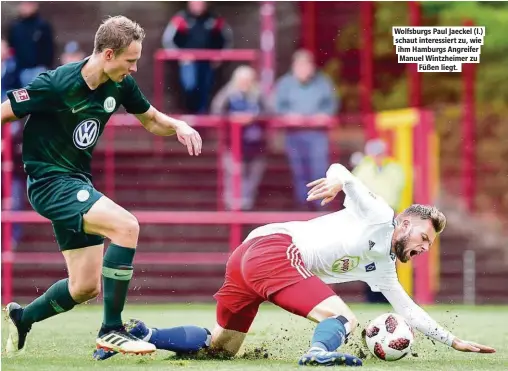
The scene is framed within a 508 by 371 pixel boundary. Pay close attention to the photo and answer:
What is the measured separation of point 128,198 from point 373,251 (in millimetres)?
8496

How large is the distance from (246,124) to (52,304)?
7222 mm

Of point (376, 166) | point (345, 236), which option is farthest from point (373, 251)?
point (376, 166)

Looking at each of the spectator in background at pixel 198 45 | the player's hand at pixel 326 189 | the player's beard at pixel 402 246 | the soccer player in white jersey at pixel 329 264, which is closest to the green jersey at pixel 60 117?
the soccer player in white jersey at pixel 329 264

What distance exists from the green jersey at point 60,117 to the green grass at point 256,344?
3.90 feet

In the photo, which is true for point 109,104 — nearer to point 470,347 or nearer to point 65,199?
point 65,199

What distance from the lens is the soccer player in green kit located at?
695cm

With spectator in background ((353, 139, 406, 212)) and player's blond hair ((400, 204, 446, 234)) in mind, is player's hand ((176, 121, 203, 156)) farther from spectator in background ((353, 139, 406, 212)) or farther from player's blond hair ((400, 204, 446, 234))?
spectator in background ((353, 139, 406, 212))

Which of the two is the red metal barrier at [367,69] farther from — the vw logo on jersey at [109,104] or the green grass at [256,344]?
the vw logo on jersey at [109,104]

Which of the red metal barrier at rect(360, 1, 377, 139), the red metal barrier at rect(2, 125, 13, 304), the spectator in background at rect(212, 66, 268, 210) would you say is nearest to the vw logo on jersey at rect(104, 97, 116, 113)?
the red metal barrier at rect(2, 125, 13, 304)

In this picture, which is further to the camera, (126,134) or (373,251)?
(126,134)

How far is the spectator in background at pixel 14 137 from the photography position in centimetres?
1380

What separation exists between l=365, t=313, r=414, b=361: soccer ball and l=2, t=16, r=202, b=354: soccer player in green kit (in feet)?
4.59

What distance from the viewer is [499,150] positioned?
1809cm

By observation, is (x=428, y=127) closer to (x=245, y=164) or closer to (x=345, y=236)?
(x=245, y=164)
